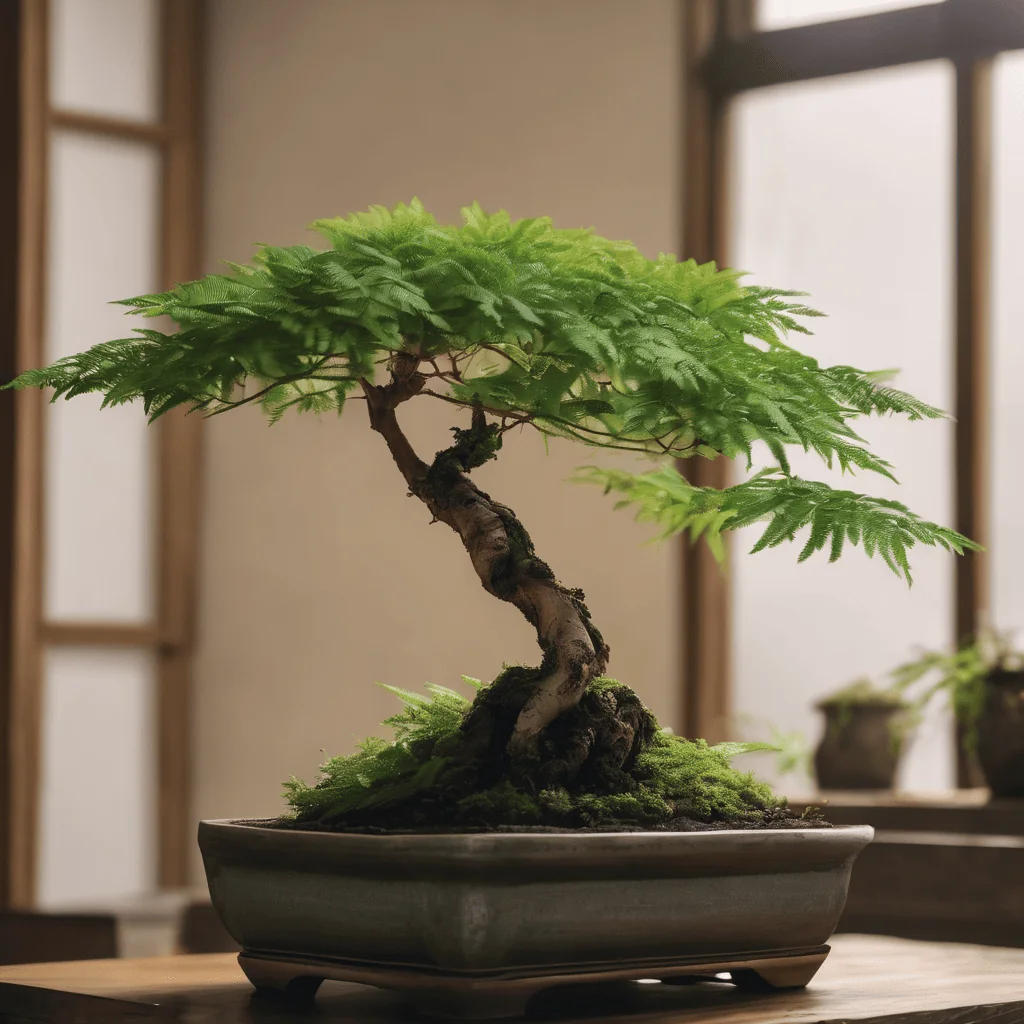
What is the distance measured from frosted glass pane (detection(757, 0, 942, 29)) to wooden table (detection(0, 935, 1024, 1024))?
3.24m

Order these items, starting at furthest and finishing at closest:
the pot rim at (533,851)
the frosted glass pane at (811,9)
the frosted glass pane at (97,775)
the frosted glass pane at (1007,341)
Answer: the frosted glass pane at (97,775) → the frosted glass pane at (811,9) → the frosted glass pane at (1007,341) → the pot rim at (533,851)

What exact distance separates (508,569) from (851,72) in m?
3.19

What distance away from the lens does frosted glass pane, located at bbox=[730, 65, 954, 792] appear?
377cm

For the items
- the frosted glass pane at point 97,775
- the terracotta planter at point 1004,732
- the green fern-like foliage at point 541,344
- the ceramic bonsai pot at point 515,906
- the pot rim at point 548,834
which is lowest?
the frosted glass pane at point 97,775

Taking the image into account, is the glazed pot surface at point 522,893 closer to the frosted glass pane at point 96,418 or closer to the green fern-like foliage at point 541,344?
the green fern-like foliage at point 541,344

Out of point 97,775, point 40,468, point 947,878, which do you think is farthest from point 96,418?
point 947,878

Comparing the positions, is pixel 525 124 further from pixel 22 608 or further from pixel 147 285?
pixel 22 608

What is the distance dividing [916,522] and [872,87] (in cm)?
322

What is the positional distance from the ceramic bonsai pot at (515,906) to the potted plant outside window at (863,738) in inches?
94.3

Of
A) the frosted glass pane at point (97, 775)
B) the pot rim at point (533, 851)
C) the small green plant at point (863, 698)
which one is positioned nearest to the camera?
the pot rim at point (533, 851)

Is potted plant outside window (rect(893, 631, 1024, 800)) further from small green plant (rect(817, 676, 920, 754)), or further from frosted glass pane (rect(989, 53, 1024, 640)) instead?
frosted glass pane (rect(989, 53, 1024, 640))

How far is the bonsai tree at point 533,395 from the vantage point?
914 millimetres

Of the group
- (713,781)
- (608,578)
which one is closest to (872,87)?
(608,578)

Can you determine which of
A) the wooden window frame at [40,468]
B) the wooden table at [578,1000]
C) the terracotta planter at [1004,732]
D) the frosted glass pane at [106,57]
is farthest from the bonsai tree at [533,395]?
the frosted glass pane at [106,57]
